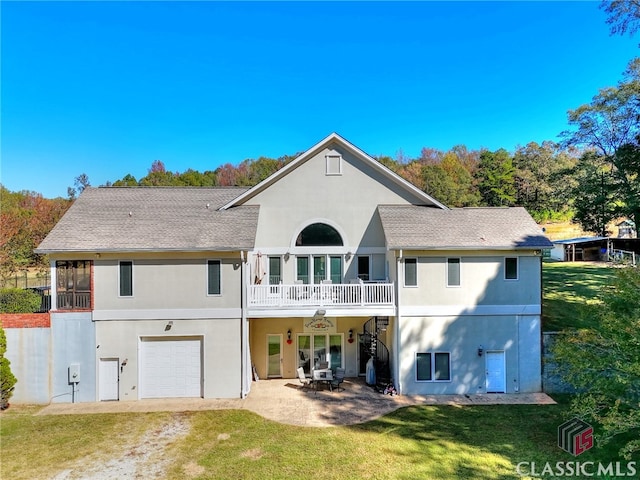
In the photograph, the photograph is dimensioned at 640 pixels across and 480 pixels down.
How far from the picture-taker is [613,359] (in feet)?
29.8

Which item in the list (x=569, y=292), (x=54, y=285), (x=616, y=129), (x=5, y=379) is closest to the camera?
(x=5, y=379)

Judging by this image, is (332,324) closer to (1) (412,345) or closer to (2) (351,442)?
(1) (412,345)

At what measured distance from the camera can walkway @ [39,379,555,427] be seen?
1250 cm

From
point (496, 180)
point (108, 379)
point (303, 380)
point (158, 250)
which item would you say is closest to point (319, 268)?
point (303, 380)

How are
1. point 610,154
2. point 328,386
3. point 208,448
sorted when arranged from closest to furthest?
point 208,448, point 328,386, point 610,154

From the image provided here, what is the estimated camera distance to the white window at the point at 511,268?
1463 centimetres

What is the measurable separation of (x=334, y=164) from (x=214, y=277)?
7.58 m

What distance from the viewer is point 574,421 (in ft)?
36.5

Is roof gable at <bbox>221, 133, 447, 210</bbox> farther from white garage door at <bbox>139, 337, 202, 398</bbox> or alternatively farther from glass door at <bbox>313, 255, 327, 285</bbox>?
white garage door at <bbox>139, 337, 202, 398</bbox>

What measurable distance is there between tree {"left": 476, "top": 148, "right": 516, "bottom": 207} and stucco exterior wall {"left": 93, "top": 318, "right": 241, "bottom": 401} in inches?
2031

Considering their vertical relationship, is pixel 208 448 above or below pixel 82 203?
below

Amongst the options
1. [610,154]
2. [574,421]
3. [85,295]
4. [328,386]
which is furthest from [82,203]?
[610,154]

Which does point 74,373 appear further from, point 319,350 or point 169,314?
point 319,350

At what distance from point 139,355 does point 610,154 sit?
37.3 m
